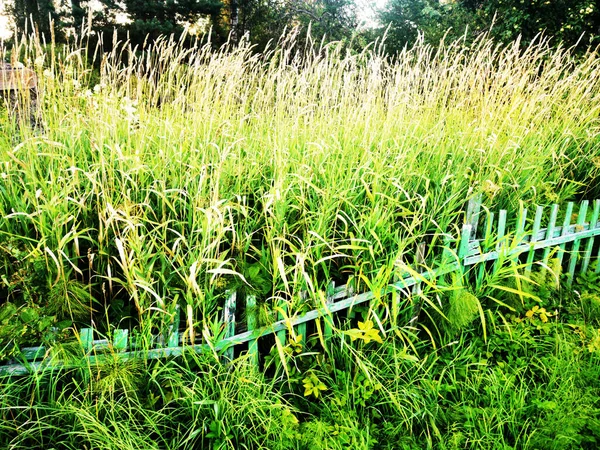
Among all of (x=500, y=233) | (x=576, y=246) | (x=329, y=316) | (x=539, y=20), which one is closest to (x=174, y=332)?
(x=329, y=316)

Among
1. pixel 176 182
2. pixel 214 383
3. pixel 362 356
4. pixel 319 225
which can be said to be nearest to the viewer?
pixel 214 383

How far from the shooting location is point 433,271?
2.50 m

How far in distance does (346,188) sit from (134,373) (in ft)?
4.90

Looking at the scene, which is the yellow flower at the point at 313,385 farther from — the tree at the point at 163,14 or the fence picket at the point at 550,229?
the tree at the point at 163,14

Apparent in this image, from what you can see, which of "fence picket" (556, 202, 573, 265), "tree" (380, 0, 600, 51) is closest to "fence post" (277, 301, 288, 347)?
"fence picket" (556, 202, 573, 265)

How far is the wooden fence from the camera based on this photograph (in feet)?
6.35

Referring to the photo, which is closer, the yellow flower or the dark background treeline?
the yellow flower

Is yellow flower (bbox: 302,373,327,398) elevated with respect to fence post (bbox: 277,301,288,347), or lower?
lower

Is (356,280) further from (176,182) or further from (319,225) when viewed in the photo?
(176,182)

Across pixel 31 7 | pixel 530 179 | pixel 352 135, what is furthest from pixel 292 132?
pixel 31 7

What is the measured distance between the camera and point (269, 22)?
1332cm

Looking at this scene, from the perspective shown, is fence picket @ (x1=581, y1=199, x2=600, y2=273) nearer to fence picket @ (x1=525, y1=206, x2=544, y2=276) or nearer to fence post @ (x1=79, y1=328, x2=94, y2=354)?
fence picket @ (x1=525, y1=206, x2=544, y2=276)

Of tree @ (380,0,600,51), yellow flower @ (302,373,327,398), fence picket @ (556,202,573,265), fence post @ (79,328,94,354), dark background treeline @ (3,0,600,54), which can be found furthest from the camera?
dark background treeline @ (3,0,600,54)

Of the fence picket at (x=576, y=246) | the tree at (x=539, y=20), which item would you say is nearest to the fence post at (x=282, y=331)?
the fence picket at (x=576, y=246)
